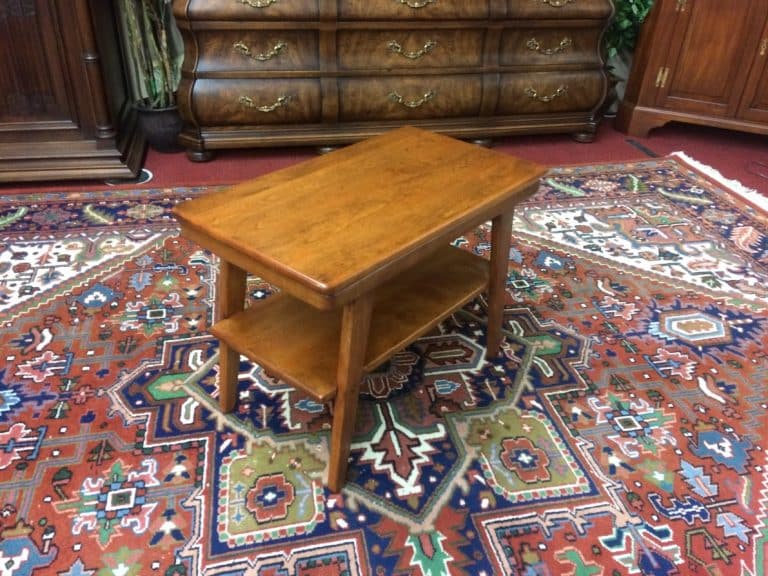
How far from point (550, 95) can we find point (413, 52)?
78 centimetres

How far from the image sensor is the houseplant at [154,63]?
9.25 ft

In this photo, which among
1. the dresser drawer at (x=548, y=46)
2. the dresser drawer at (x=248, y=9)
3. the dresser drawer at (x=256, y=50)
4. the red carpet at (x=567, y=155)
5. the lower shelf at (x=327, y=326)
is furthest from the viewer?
the dresser drawer at (x=548, y=46)

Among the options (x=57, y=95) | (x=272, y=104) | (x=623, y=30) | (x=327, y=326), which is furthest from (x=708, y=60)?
(x=57, y=95)

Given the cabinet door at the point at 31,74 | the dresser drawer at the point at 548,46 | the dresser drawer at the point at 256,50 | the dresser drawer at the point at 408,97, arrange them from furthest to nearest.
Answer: the dresser drawer at the point at 548,46
the dresser drawer at the point at 408,97
the dresser drawer at the point at 256,50
the cabinet door at the point at 31,74

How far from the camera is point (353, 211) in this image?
1322mm

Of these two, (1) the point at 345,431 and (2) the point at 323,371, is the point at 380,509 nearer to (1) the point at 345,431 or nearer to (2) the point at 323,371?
(1) the point at 345,431

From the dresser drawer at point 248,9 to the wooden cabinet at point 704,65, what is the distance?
183cm

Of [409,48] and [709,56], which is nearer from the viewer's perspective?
[409,48]

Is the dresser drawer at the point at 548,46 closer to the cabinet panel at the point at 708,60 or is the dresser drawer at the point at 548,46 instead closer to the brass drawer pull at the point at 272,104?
Result: the cabinet panel at the point at 708,60

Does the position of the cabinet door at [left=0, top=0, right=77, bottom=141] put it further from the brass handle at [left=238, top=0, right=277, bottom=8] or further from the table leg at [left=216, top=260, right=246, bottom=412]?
the table leg at [left=216, top=260, right=246, bottom=412]

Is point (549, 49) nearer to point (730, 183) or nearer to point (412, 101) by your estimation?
point (412, 101)

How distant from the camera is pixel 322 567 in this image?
1.16 m

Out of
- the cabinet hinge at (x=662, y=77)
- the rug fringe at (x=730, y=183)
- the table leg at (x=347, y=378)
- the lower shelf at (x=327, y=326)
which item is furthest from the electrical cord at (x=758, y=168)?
the table leg at (x=347, y=378)

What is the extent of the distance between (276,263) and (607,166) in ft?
7.91
